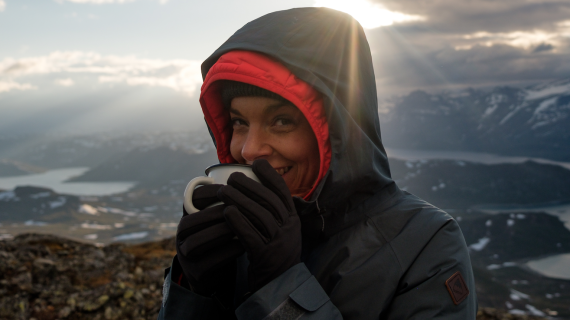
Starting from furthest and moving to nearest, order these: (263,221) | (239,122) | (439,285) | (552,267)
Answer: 1. (552,267)
2. (239,122)
3. (439,285)
4. (263,221)

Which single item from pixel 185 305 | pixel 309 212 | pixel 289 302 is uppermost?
pixel 309 212

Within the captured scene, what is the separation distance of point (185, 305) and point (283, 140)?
1.30m

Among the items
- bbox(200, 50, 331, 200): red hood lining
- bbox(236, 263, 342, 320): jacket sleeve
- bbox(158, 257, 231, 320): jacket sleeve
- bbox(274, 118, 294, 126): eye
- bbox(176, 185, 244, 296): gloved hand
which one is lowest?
bbox(158, 257, 231, 320): jacket sleeve

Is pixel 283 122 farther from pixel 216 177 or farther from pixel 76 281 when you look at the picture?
pixel 76 281

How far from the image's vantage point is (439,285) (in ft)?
7.07

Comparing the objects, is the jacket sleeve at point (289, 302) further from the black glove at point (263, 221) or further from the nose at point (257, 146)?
the nose at point (257, 146)

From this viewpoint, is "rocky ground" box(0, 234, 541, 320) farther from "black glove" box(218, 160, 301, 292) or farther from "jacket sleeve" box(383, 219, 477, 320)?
"jacket sleeve" box(383, 219, 477, 320)

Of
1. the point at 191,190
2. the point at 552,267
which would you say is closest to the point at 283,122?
the point at 191,190

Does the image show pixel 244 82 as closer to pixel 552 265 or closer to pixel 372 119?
pixel 372 119

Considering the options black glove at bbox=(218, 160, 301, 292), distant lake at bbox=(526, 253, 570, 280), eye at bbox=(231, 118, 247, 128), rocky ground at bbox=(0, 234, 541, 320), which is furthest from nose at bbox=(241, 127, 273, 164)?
distant lake at bbox=(526, 253, 570, 280)

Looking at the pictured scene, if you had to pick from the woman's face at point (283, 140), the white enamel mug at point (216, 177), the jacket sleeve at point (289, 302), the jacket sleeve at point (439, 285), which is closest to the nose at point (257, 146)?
the woman's face at point (283, 140)

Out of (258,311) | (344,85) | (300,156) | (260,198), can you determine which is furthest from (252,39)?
(258,311)

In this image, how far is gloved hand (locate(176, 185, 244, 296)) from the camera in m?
2.01

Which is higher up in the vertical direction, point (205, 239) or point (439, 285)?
point (205, 239)
